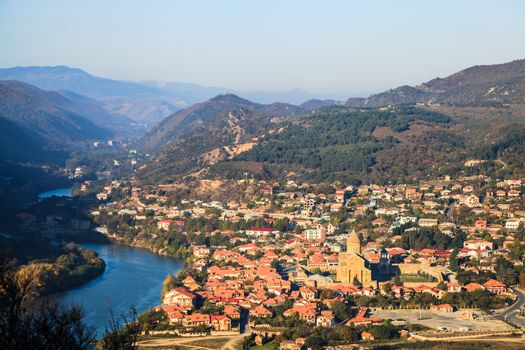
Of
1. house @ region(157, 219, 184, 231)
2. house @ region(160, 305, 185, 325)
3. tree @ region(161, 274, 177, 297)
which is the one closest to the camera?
house @ region(160, 305, 185, 325)

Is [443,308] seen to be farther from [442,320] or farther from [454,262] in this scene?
[454,262]

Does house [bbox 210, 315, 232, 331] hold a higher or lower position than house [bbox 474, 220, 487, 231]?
lower

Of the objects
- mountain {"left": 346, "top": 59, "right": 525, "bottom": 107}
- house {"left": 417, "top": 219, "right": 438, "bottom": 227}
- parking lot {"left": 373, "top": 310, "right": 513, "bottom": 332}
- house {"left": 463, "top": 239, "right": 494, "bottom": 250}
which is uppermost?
mountain {"left": 346, "top": 59, "right": 525, "bottom": 107}

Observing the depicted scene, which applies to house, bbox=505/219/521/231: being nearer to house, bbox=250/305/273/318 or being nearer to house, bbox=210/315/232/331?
house, bbox=250/305/273/318

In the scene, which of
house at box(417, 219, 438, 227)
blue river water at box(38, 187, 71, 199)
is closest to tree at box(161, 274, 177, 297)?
house at box(417, 219, 438, 227)

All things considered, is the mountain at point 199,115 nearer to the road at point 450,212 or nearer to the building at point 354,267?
the road at point 450,212

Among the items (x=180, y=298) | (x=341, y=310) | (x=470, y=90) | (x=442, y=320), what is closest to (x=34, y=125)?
(x=470, y=90)
